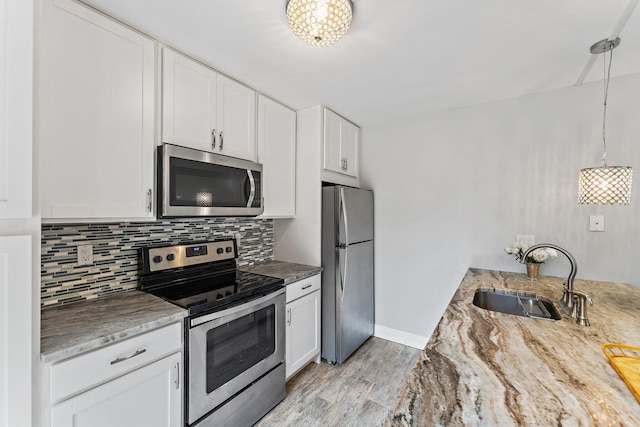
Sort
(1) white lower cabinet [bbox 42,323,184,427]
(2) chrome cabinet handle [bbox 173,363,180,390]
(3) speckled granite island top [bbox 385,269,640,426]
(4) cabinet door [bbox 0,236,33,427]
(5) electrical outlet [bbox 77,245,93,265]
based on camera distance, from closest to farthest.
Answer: (3) speckled granite island top [bbox 385,269,640,426] → (4) cabinet door [bbox 0,236,33,427] → (1) white lower cabinet [bbox 42,323,184,427] → (2) chrome cabinet handle [bbox 173,363,180,390] → (5) electrical outlet [bbox 77,245,93,265]

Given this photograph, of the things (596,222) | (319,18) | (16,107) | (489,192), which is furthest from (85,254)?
(596,222)

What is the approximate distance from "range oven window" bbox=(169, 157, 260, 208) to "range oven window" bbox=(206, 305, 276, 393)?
748 millimetres

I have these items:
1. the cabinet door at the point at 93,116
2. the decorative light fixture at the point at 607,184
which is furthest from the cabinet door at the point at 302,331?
the decorative light fixture at the point at 607,184

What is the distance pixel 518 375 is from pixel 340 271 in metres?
1.64

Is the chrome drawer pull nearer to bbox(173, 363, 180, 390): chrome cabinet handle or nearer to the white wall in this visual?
bbox(173, 363, 180, 390): chrome cabinet handle

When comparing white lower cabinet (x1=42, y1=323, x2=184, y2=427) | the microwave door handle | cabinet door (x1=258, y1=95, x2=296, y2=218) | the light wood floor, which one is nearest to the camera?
white lower cabinet (x1=42, y1=323, x2=184, y2=427)

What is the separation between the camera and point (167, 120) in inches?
63.1

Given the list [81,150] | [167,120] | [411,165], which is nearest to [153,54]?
[167,120]

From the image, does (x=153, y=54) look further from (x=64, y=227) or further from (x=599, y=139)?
(x=599, y=139)

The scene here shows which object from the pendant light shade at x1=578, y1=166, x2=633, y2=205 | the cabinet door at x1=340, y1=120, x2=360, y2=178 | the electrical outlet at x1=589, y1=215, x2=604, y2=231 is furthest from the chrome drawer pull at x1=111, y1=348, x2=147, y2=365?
the electrical outlet at x1=589, y1=215, x2=604, y2=231

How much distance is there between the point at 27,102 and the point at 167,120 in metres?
0.75

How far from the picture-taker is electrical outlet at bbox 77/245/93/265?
1.49 m

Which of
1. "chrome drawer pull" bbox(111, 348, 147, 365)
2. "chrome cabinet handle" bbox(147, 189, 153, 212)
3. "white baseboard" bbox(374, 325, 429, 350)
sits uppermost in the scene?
"chrome cabinet handle" bbox(147, 189, 153, 212)

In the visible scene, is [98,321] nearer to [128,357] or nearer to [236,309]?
[128,357]
